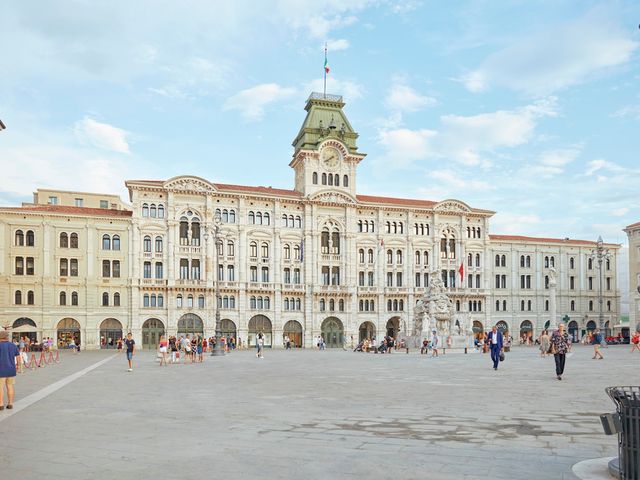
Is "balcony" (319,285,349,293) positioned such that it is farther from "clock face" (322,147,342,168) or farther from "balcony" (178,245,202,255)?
"balcony" (178,245,202,255)

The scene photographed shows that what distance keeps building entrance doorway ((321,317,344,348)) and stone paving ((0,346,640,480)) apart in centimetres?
5064

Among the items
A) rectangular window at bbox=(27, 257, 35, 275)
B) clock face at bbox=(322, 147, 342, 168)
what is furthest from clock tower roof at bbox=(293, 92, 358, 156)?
rectangular window at bbox=(27, 257, 35, 275)

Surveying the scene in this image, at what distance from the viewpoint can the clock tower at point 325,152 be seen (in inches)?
2840

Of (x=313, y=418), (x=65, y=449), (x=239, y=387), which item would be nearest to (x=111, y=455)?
(x=65, y=449)

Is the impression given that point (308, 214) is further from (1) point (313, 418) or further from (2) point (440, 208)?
(1) point (313, 418)

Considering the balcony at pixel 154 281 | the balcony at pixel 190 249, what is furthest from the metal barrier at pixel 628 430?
the balcony at pixel 190 249

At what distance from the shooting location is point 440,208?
3036 inches

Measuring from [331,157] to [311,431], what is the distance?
6354 centimetres

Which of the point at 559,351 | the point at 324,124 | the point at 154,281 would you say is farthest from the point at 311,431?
the point at 324,124

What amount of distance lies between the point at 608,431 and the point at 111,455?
21.9 feet

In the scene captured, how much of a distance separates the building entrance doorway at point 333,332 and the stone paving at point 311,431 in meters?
50.6

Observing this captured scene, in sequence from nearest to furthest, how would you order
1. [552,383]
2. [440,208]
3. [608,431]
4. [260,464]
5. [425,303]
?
[608,431], [260,464], [552,383], [425,303], [440,208]

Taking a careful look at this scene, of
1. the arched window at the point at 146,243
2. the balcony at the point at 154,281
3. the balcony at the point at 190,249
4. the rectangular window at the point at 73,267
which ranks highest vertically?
the arched window at the point at 146,243

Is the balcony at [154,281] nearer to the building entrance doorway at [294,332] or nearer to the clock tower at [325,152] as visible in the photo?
the building entrance doorway at [294,332]
